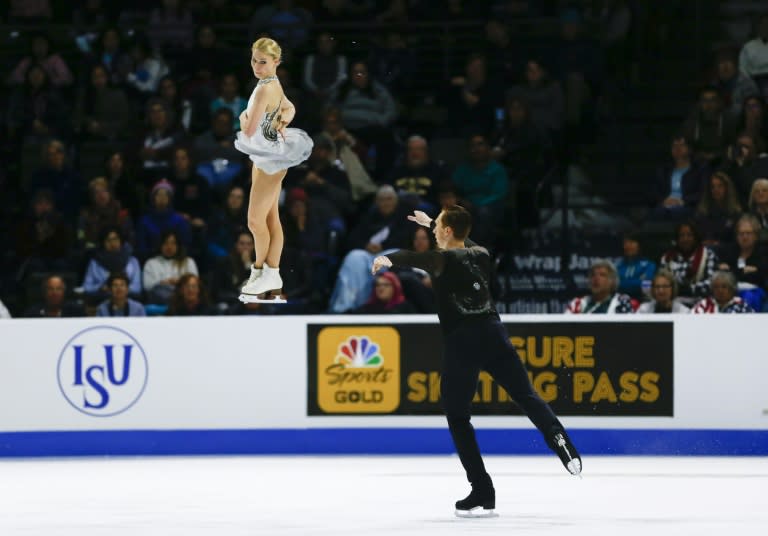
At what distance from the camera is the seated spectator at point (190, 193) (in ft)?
50.8

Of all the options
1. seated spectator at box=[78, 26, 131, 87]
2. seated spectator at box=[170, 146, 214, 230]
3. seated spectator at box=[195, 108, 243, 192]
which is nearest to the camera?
seated spectator at box=[170, 146, 214, 230]

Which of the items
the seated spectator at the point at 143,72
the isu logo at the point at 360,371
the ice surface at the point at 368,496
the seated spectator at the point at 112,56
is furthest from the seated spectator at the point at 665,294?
the seated spectator at the point at 112,56

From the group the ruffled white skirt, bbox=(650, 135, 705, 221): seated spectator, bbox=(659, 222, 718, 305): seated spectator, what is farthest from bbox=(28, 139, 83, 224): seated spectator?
the ruffled white skirt

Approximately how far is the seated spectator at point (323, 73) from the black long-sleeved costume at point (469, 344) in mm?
7336

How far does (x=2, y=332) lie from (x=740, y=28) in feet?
28.9

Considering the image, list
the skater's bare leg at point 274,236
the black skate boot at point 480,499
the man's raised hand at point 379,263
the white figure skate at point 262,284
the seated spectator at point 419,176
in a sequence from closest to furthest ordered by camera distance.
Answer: the skater's bare leg at point 274,236, the white figure skate at point 262,284, the man's raised hand at point 379,263, the black skate boot at point 480,499, the seated spectator at point 419,176

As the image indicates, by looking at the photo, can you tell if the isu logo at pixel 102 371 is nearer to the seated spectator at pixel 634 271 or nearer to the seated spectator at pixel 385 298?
the seated spectator at pixel 385 298

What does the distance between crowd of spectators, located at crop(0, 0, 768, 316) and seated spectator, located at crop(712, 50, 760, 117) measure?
0.13ft

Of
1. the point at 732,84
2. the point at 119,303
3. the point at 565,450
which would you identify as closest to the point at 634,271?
the point at 732,84

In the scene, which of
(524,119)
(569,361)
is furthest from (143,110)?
(569,361)

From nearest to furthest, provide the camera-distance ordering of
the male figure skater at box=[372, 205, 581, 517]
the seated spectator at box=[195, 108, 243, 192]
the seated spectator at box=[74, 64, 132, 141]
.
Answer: the male figure skater at box=[372, 205, 581, 517]
the seated spectator at box=[195, 108, 243, 192]
the seated spectator at box=[74, 64, 132, 141]

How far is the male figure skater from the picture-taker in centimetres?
990

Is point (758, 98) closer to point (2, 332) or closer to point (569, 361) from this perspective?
point (569, 361)

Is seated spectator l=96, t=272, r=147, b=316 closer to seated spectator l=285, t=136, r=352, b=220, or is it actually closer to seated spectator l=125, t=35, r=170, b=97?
seated spectator l=285, t=136, r=352, b=220
